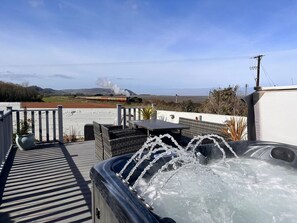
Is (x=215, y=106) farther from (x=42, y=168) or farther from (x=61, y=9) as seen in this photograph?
(x=42, y=168)

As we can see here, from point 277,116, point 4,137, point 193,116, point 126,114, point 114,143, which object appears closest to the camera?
point 114,143

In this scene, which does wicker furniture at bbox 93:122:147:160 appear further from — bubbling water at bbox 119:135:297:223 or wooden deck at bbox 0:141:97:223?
bubbling water at bbox 119:135:297:223

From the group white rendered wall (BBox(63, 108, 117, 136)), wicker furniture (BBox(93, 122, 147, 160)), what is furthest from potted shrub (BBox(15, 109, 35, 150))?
white rendered wall (BBox(63, 108, 117, 136))

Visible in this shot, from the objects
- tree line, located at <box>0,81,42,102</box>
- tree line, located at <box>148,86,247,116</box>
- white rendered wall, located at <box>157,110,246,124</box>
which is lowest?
white rendered wall, located at <box>157,110,246,124</box>

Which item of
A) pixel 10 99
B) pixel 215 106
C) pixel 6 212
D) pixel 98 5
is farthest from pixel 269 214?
pixel 10 99

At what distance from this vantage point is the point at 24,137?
5.47 m

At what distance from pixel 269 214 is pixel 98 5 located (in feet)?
24.0

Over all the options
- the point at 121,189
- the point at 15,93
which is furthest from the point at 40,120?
the point at 15,93

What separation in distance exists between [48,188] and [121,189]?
184 cm

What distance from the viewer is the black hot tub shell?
152 centimetres

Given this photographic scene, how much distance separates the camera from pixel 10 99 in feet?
68.4

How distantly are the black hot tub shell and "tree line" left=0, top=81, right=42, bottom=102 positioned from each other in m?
20.8

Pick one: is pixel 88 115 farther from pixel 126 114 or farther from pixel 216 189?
pixel 216 189

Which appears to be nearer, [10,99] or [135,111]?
[135,111]
